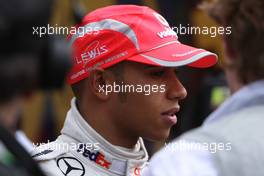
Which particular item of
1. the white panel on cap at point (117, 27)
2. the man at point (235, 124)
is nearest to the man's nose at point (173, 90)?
the white panel on cap at point (117, 27)

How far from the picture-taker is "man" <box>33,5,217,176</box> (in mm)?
2521

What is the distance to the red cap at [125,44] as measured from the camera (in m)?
2.58

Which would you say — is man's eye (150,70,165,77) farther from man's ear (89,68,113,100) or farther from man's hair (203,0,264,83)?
man's hair (203,0,264,83)

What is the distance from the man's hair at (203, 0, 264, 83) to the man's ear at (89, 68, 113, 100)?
0.83 meters

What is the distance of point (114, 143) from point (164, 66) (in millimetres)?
295

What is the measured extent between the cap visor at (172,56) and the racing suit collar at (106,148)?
10.4 inches

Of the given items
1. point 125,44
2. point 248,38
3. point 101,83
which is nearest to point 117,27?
point 125,44

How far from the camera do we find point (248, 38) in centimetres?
177

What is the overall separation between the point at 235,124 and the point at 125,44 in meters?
0.94

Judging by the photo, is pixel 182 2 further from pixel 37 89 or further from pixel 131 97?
pixel 37 89

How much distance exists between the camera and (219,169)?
163 cm

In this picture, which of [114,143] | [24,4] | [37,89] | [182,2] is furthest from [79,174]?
[182,2]

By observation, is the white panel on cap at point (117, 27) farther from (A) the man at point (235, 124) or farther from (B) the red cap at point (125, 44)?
(A) the man at point (235, 124)

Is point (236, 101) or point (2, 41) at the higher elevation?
point (2, 41)
